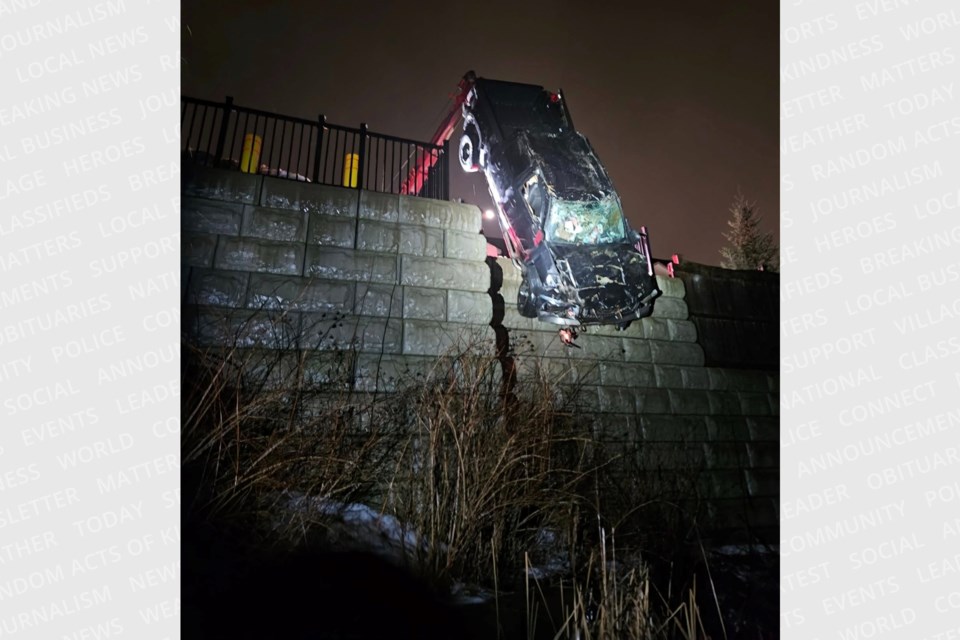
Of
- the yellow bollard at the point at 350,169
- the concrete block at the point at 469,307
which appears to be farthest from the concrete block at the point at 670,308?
the yellow bollard at the point at 350,169

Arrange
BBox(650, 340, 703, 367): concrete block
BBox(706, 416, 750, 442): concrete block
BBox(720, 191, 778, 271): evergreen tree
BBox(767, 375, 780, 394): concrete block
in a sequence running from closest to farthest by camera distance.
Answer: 1. BBox(706, 416, 750, 442): concrete block
2. BBox(650, 340, 703, 367): concrete block
3. BBox(767, 375, 780, 394): concrete block
4. BBox(720, 191, 778, 271): evergreen tree

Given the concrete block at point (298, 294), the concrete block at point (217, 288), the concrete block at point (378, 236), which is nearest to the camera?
the concrete block at point (217, 288)

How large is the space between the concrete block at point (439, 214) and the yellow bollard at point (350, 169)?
918 millimetres

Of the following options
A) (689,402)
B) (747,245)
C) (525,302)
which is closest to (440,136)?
(525,302)

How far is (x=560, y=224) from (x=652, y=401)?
3019 millimetres

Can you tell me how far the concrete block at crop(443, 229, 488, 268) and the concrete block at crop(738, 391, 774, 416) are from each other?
17.0ft

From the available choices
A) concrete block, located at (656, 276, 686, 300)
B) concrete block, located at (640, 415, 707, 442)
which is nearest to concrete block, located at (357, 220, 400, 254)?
concrete block, located at (640, 415, 707, 442)

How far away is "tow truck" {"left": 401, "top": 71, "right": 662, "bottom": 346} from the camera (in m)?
6.18

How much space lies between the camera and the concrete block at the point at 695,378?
23.5ft

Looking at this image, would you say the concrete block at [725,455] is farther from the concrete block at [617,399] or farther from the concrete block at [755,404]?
the concrete block at [617,399]

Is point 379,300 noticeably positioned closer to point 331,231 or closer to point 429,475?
point 331,231

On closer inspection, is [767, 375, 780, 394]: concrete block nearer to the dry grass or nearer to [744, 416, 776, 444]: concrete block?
[744, 416, 776, 444]: concrete block

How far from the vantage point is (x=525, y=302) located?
21.0 ft

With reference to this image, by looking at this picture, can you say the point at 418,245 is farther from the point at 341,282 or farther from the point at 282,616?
the point at 282,616
